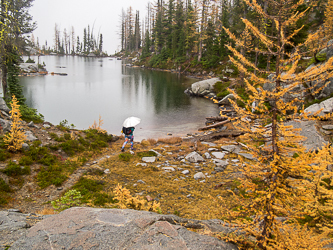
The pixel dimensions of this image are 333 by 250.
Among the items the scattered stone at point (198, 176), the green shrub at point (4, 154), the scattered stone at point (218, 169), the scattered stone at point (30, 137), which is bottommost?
the scattered stone at point (198, 176)

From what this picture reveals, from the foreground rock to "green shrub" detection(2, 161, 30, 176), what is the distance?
5484 millimetres

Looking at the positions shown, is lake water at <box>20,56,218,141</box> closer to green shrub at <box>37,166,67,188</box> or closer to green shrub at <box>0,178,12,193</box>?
green shrub at <box>37,166,67,188</box>

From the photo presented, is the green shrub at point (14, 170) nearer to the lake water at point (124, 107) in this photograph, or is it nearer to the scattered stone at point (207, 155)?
the scattered stone at point (207, 155)

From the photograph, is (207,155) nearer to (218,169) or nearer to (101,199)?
(218,169)

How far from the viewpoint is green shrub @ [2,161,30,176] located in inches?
325

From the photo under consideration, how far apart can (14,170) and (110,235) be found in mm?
6847

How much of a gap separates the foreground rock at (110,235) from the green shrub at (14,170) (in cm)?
548

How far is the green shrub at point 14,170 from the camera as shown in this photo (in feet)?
27.1

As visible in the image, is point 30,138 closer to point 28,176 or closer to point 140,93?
point 28,176

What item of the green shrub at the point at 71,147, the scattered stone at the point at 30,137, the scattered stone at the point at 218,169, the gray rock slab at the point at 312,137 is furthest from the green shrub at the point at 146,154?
the gray rock slab at the point at 312,137

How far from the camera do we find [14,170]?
8383 mm

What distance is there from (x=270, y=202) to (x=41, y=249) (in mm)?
3930

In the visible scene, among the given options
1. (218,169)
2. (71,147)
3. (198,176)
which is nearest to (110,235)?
(198,176)

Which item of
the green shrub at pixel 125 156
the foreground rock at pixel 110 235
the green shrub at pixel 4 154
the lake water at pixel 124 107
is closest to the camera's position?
the foreground rock at pixel 110 235
